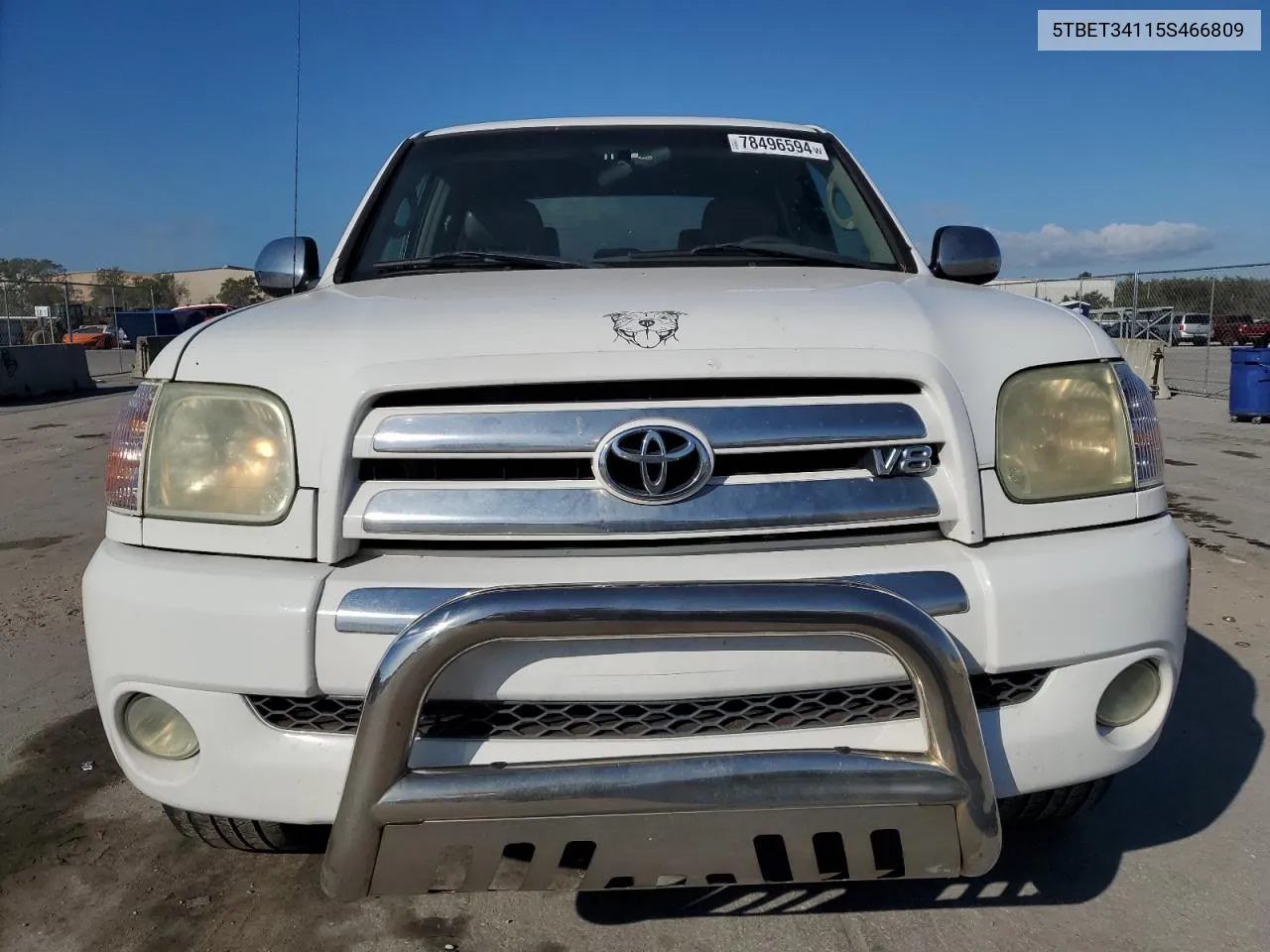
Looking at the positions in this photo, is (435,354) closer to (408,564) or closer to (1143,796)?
(408,564)

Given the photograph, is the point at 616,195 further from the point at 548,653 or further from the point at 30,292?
the point at 30,292

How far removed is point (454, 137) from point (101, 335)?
42434 mm

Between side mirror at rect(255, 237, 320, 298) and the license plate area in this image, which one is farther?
side mirror at rect(255, 237, 320, 298)

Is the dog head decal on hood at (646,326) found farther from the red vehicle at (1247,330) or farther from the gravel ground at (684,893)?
the red vehicle at (1247,330)

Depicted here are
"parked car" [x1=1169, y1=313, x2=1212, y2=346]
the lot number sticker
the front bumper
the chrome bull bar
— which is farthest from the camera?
"parked car" [x1=1169, y1=313, x2=1212, y2=346]

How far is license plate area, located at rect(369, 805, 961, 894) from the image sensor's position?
1.69 metres

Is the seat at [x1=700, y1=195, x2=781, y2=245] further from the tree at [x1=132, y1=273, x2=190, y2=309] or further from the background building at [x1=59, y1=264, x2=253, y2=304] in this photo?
the background building at [x1=59, y1=264, x2=253, y2=304]

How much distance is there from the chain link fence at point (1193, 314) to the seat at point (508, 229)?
15068 mm

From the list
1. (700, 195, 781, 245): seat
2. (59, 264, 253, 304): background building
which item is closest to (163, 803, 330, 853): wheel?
(700, 195, 781, 245): seat

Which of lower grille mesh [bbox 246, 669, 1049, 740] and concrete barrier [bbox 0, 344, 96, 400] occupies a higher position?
concrete barrier [bbox 0, 344, 96, 400]

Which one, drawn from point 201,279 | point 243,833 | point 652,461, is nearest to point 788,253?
point 652,461

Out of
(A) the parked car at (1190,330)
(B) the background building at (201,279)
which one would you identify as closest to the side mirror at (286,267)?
(A) the parked car at (1190,330)

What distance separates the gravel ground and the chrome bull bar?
0.49m

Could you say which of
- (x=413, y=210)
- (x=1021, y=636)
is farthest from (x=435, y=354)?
(x=413, y=210)
